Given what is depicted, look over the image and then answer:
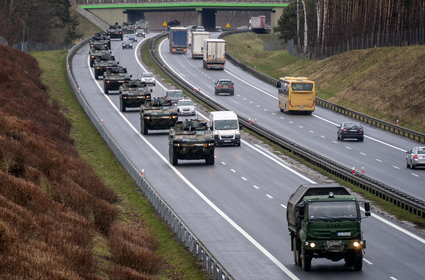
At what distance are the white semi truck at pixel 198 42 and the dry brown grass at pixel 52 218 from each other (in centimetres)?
7870

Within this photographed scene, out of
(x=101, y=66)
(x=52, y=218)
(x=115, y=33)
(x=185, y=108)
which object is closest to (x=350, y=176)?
(x=52, y=218)

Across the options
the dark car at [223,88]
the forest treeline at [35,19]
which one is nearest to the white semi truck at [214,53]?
the dark car at [223,88]

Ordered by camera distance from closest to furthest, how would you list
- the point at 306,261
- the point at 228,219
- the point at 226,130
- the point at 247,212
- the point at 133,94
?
A: 1. the point at 306,261
2. the point at 228,219
3. the point at 247,212
4. the point at 226,130
5. the point at 133,94

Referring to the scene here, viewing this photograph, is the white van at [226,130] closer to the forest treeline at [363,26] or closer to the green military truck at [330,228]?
the green military truck at [330,228]

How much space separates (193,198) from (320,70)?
245 ft

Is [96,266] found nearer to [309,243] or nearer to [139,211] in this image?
[309,243]

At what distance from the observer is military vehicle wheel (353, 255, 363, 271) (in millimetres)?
29973

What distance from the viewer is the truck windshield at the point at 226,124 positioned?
65625 millimetres

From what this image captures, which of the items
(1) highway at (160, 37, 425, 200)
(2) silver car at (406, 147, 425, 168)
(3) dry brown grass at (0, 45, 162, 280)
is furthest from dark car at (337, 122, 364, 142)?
(3) dry brown grass at (0, 45, 162, 280)

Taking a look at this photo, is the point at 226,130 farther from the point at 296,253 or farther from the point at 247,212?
the point at 296,253

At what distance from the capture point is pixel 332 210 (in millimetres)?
29438

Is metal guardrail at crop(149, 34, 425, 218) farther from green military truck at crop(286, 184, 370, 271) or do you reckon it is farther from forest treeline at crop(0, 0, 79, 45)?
forest treeline at crop(0, 0, 79, 45)

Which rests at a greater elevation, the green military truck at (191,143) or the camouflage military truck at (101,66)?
the green military truck at (191,143)

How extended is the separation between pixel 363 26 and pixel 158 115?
6644cm
